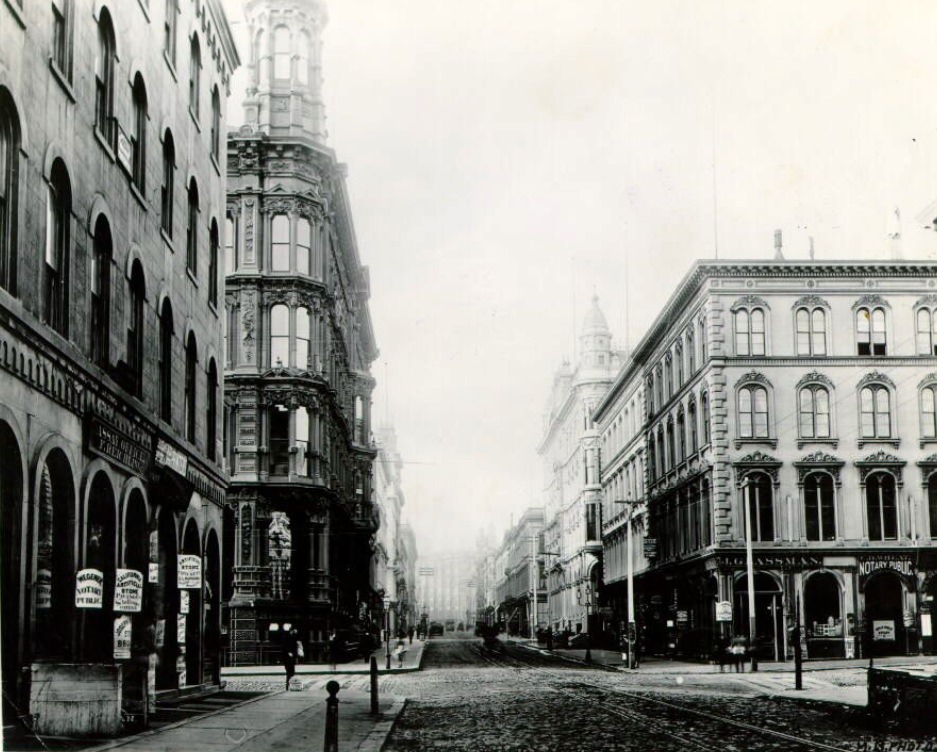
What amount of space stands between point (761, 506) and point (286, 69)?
27908mm

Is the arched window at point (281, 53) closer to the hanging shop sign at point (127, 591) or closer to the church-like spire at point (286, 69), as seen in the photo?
the church-like spire at point (286, 69)

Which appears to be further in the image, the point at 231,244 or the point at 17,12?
the point at 231,244

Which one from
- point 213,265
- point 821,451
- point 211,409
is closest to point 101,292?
point 211,409

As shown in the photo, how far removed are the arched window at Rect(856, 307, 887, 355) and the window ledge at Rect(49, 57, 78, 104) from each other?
145 ft

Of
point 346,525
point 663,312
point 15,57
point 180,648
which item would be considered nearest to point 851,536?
point 663,312

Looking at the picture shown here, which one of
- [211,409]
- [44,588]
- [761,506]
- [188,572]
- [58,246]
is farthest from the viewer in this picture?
[761,506]

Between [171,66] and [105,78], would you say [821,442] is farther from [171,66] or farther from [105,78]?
[105,78]

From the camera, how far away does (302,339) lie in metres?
55.7

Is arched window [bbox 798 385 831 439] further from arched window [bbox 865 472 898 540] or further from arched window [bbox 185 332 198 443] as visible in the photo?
arched window [bbox 185 332 198 443]

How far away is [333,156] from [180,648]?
106 ft

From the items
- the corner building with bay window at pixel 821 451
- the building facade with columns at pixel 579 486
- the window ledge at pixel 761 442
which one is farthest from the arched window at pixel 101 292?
the building facade with columns at pixel 579 486

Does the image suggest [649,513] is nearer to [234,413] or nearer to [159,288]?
[234,413]

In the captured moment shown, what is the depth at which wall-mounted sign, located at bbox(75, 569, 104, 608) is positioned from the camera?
19547 mm

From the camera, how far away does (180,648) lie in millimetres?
29266
